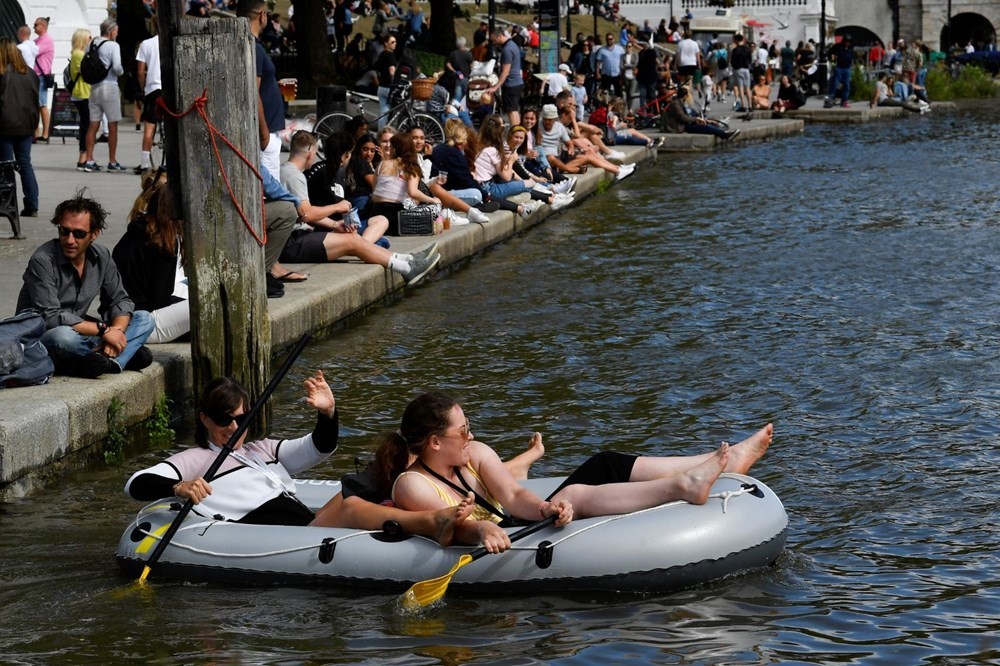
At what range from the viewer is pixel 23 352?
7.69 metres

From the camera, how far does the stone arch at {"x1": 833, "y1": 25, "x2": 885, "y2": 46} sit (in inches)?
2729

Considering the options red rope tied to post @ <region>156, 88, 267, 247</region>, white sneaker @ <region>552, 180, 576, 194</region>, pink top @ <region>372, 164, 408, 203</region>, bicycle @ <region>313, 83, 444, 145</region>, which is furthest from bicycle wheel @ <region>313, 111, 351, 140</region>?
red rope tied to post @ <region>156, 88, 267, 247</region>

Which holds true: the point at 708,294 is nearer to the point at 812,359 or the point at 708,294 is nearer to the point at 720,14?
the point at 812,359

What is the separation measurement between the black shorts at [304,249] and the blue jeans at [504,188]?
4.25 m

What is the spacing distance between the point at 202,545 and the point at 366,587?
68cm

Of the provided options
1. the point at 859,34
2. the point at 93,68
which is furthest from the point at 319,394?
the point at 859,34

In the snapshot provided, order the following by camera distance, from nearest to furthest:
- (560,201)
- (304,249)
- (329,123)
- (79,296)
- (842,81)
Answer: (79,296), (304,249), (560,201), (329,123), (842,81)

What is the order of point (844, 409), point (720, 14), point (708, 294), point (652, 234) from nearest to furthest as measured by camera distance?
point (844, 409) → point (708, 294) → point (652, 234) → point (720, 14)

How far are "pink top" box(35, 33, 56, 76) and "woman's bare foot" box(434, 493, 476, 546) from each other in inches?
639

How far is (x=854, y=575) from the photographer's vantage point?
255 inches

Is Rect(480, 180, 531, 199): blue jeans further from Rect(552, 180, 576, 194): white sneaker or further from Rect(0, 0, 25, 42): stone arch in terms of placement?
Rect(0, 0, 25, 42): stone arch

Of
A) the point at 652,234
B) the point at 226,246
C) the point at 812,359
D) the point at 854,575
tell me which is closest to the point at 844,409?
the point at 812,359

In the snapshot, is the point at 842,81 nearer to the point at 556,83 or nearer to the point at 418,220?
the point at 556,83

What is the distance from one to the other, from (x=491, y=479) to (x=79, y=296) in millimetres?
2757
